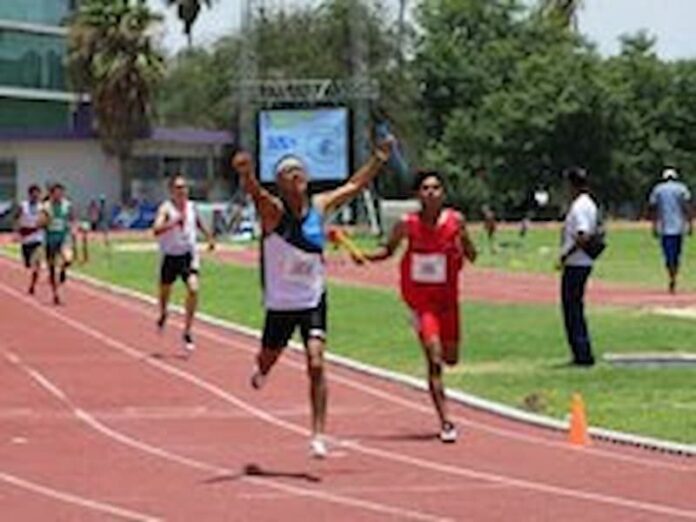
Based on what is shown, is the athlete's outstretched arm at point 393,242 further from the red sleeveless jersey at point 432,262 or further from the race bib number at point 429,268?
the race bib number at point 429,268

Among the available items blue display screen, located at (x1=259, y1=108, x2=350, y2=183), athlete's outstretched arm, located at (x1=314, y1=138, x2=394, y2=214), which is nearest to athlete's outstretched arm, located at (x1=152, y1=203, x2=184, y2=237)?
athlete's outstretched arm, located at (x1=314, y1=138, x2=394, y2=214)

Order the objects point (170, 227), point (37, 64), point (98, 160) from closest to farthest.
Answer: point (170, 227) < point (98, 160) < point (37, 64)

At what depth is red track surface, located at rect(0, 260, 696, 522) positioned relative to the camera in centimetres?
1021

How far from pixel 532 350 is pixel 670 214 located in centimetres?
783

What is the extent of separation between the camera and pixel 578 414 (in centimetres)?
1294

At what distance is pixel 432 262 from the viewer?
13359mm

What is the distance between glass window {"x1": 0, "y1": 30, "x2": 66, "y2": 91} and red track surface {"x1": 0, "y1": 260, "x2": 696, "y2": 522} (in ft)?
210

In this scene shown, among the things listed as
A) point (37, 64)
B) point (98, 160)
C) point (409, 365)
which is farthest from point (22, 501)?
point (37, 64)

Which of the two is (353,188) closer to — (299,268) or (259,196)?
(299,268)

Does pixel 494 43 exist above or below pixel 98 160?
above

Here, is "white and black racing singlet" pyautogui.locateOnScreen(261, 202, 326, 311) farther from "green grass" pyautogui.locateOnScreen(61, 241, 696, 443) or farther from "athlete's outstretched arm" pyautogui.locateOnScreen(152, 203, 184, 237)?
"athlete's outstretched arm" pyautogui.locateOnScreen(152, 203, 184, 237)

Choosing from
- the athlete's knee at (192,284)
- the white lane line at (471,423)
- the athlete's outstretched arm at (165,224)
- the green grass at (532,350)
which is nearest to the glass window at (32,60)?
the green grass at (532,350)

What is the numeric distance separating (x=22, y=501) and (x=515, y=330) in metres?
12.1

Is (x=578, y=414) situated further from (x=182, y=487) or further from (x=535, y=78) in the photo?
(x=535, y=78)
